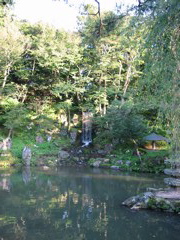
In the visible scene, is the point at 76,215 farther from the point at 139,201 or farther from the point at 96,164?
the point at 96,164

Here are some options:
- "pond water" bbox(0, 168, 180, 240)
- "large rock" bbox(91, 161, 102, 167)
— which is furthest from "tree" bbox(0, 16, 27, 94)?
"pond water" bbox(0, 168, 180, 240)

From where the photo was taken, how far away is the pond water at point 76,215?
5.26 meters

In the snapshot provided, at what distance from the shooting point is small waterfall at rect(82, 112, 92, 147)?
20.3 meters

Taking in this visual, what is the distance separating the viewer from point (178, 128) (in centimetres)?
495

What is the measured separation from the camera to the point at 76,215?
21.2 ft

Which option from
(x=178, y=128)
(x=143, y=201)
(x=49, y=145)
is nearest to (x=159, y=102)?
(x=178, y=128)

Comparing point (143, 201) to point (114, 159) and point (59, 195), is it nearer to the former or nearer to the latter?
point (59, 195)

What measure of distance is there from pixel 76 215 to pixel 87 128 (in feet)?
46.6

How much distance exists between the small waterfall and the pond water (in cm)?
1006

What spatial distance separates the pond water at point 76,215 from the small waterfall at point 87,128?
10.1 meters

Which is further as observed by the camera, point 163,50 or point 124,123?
point 124,123

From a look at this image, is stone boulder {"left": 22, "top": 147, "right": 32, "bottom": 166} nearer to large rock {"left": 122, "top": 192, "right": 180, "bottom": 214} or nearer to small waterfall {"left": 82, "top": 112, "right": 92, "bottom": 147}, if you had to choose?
small waterfall {"left": 82, "top": 112, "right": 92, "bottom": 147}

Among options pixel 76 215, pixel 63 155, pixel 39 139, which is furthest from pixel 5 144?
pixel 76 215

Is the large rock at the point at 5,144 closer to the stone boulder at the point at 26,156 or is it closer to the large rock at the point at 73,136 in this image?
the stone boulder at the point at 26,156
